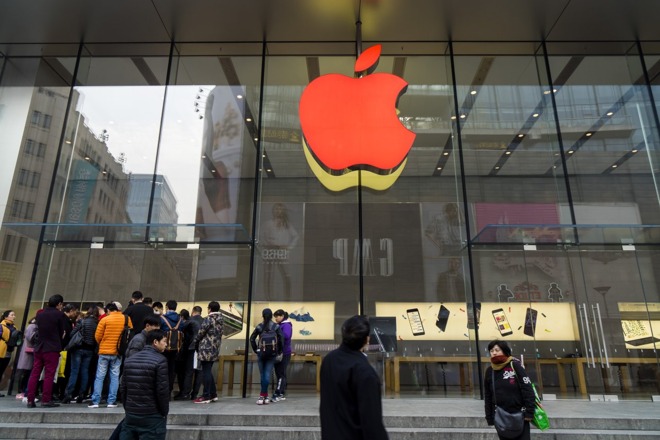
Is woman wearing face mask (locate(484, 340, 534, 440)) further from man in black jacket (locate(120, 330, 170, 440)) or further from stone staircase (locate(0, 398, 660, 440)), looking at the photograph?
man in black jacket (locate(120, 330, 170, 440))

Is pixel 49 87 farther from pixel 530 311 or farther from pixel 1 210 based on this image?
pixel 530 311

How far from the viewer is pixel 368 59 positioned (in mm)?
9094

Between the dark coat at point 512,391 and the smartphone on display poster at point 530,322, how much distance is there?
499cm

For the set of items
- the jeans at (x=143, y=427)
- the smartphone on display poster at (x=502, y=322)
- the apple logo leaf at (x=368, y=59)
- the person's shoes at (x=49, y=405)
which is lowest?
the person's shoes at (x=49, y=405)

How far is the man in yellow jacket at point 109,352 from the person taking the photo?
6.17m

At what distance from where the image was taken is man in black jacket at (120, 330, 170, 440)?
3641 millimetres

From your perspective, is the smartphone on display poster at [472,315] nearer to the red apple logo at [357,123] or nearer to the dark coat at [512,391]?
the red apple logo at [357,123]

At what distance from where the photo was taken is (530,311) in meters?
8.50

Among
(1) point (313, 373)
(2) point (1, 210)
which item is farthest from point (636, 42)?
(2) point (1, 210)

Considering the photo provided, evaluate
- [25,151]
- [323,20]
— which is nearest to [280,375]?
[323,20]

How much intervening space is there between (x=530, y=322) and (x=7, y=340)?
963 cm

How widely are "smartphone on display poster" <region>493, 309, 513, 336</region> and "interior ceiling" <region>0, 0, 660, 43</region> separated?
6.16 metres

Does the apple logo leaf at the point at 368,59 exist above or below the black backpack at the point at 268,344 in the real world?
above

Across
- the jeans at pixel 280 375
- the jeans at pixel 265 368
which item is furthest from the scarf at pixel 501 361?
the jeans at pixel 280 375
